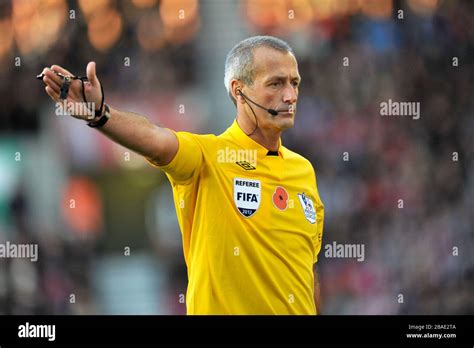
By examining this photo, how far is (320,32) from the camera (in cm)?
859

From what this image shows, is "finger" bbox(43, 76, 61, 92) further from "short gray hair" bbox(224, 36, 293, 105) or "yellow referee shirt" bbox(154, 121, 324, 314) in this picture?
"short gray hair" bbox(224, 36, 293, 105)

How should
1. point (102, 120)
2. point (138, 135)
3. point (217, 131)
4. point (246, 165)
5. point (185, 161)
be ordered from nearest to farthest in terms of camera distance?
1. point (102, 120)
2. point (138, 135)
3. point (185, 161)
4. point (246, 165)
5. point (217, 131)

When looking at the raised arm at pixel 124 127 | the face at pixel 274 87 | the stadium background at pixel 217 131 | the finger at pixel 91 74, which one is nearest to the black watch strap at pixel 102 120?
the raised arm at pixel 124 127

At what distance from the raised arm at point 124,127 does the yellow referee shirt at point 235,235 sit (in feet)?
0.38

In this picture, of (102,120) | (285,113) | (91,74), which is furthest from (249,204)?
(91,74)

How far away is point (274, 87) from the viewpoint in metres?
3.97

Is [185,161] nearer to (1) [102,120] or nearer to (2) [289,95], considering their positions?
(1) [102,120]

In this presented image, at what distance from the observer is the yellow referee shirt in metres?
3.68

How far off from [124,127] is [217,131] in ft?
15.1

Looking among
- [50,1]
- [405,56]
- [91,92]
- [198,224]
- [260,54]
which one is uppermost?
[50,1]
